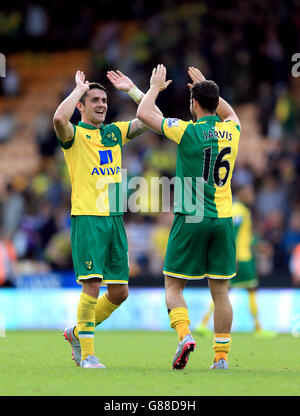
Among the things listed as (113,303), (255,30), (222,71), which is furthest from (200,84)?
(255,30)

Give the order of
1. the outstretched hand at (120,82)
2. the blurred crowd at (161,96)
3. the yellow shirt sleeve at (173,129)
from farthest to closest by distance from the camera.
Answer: the blurred crowd at (161,96), the outstretched hand at (120,82), the yellow shirt sleeve at (173,129)

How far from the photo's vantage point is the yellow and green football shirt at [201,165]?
7461 millimetres

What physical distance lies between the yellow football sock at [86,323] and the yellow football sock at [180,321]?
661mm

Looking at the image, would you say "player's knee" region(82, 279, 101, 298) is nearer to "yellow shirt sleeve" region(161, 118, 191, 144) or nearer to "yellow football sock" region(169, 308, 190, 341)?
"yellow football sock" region(169, 308, 190, 341)

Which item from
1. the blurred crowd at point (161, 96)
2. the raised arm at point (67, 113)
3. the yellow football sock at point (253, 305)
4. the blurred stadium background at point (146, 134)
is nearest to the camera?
the raised arm at point (67, 113)

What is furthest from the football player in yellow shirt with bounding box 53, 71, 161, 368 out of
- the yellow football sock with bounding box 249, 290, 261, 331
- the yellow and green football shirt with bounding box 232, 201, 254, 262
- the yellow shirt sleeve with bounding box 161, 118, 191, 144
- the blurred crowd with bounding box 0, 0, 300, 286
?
the blurred crowd with bounding box 0, 0, 300, 286

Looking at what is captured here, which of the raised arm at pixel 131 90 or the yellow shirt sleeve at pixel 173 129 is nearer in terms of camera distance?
the yellow shirt sleeve at pixel 173 129

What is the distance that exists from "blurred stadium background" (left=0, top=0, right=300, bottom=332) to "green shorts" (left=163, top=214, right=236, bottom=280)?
22.9 feet

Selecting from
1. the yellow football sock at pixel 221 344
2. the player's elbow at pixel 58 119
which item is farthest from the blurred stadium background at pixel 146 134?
the player's elbow at pixel 58 119

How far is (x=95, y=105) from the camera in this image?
311 inches

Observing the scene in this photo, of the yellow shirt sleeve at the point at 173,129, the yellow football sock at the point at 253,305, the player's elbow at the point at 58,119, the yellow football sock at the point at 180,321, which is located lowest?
the yellow football sock at the point at 253,305

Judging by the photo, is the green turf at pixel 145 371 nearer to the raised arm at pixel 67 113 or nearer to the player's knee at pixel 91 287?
the player's knee at pixel 91 287

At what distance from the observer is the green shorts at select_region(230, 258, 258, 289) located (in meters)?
13.4
